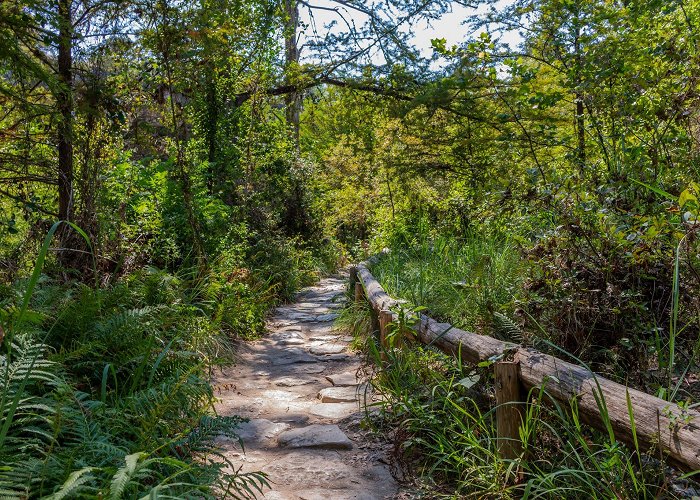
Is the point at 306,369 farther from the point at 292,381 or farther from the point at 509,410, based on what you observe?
the point at 509,410

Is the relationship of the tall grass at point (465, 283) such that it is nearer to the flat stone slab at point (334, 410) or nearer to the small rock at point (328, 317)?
the flat stone slab at point (334, 410)

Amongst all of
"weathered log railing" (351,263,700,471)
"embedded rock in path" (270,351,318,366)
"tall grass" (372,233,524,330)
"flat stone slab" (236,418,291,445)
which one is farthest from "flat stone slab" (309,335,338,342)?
"weathered log railing" (351,263,700,471)

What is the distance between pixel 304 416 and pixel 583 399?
2.37 m

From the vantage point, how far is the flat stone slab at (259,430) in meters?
3.71

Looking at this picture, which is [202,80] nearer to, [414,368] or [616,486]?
[414,368]

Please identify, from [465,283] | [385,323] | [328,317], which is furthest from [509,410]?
[328,317]

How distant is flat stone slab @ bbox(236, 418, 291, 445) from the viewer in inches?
146

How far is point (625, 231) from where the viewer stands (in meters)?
2.90

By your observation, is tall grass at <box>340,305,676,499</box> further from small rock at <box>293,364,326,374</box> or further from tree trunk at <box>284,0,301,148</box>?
tree trunk at <box>284,0,301,148</box>

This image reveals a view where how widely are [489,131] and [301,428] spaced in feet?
17.5

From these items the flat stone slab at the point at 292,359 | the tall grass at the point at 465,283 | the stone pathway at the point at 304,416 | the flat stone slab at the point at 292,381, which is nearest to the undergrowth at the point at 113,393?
the stone pathway at the point at 304,416

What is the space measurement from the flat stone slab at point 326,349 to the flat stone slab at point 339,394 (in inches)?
53.1

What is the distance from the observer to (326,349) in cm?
633

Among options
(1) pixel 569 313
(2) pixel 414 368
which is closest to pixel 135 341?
(2) pixel 414 368
